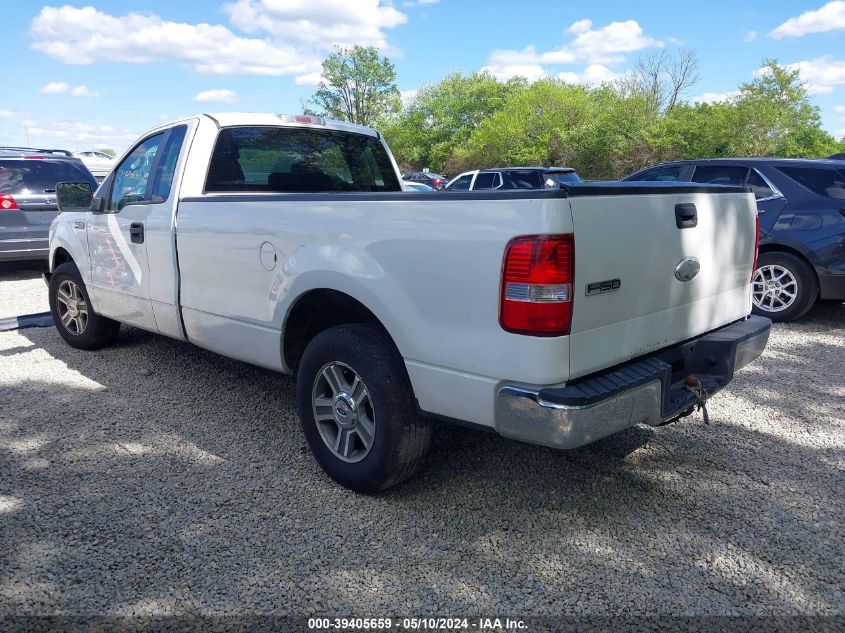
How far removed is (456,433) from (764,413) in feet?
7.05

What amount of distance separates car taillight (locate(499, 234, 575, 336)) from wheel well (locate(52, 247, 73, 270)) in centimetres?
479

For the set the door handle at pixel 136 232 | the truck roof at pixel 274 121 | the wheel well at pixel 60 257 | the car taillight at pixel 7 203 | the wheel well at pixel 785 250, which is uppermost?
the truck roof at pixel 274 121

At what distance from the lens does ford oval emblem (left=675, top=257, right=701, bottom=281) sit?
2941 millimetres

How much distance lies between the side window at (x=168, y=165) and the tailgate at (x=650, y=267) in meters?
2.99

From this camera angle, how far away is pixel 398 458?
2938 mm

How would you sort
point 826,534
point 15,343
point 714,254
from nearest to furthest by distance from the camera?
point 826,534
point 714,254
point 15,343

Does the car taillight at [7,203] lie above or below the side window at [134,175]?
below

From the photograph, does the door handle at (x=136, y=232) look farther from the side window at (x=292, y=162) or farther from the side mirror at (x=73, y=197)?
the side mirror at (x=73, y=197)

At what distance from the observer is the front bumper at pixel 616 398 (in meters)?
2.40

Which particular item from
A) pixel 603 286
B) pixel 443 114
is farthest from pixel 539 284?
pixel 443 114

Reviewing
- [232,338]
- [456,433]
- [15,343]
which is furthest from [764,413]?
[15,343]

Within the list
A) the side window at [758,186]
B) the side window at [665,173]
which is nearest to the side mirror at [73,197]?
the side window at [665,173]

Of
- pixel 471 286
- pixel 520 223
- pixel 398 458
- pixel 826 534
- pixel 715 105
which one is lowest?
pixel 826 534

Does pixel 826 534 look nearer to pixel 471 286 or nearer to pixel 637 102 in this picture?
pixel 471 286
